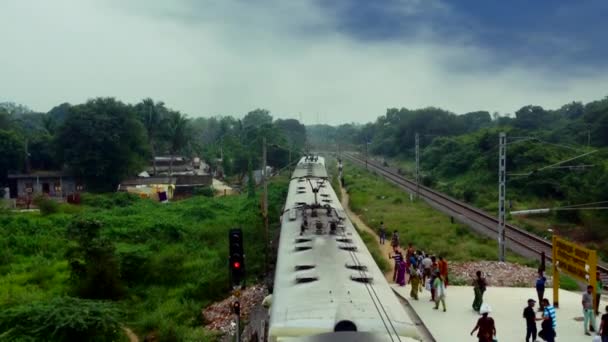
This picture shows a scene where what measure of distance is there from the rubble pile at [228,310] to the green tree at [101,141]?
30534 mm

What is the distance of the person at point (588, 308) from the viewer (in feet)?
41.4

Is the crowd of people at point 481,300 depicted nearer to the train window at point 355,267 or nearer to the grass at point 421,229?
the grass at point 421,229

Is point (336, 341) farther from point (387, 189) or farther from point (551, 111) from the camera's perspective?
point (551, 111)

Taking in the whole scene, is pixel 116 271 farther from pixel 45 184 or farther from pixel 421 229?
pixel 45 184

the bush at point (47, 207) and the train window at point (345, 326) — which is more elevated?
the train window at point (345, 326)

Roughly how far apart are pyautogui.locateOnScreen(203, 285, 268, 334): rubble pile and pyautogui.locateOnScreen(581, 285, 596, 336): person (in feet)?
32.0

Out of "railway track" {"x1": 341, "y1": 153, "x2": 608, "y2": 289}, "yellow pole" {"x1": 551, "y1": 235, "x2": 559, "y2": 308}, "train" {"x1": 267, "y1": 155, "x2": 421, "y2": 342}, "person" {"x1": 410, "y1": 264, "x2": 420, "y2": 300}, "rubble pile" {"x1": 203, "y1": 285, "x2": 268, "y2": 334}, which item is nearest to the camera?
"train" {"x1": 267, "y1": 155, "x2": 421, "y2": 342}

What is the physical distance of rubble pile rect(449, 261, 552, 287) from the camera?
739 inches

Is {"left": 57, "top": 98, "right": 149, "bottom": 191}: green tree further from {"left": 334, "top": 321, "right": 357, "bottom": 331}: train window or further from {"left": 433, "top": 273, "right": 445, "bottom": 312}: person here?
{"left": 334, "top": 321, "right": 357, "bottom": 331}: train window

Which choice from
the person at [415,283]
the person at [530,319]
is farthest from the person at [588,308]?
the person at [415,283]

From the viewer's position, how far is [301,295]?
1006 centimetres

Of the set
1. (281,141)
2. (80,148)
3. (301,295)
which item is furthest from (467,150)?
(301,295)

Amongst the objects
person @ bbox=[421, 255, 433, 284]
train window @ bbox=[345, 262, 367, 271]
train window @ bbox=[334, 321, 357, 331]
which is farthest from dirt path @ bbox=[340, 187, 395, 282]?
train window @ bbox=[334, 321, 357, 331]

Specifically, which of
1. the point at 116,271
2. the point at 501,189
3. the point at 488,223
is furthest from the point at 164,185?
the point at 501,189
